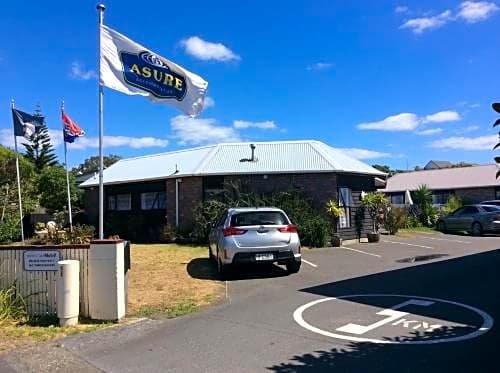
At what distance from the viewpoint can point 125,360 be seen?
5668mm

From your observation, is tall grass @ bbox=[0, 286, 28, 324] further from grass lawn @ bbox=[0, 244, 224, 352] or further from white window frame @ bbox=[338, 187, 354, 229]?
white window frame @ bbox=[338, 187, 354, 229]

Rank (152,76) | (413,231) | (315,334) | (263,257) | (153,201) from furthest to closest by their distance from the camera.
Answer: (413,231) < (153,201) < (263,257) < (152,76) < (315,334)

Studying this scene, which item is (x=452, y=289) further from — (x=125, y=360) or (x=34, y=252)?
(x=34, y=252)

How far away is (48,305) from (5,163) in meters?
26.6

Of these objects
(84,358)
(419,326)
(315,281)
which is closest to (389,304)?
(419,326)

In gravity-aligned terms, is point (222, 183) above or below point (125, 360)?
above

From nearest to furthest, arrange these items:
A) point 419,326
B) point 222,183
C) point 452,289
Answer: point 419,326 → point 452,289 → point 222,183

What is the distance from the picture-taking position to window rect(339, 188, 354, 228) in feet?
69.6

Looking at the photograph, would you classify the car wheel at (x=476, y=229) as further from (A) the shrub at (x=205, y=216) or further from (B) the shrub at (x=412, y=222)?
(A) the shrub at (x=205, y=216)

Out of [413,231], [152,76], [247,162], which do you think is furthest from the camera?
[413,231]

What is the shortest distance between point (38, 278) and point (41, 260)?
0.29 m

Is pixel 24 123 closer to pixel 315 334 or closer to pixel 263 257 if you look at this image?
pixel 263 257

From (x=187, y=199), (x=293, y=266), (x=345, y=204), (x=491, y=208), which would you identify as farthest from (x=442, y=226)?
(x=293, y=266)

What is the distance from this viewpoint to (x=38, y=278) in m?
7.96
